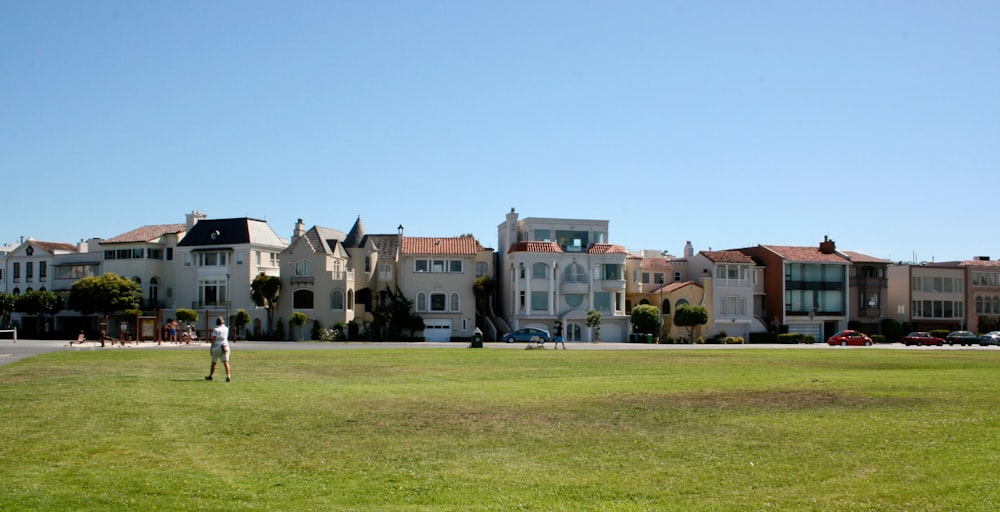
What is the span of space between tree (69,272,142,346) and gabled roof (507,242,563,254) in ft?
118

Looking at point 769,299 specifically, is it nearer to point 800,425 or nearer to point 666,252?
point 666,252

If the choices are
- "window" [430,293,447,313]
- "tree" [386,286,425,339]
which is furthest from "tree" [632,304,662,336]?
"tree" [386,286,425,339]

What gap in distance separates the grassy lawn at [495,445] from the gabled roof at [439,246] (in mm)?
59929

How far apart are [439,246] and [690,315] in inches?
979

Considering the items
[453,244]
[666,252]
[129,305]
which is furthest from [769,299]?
[129,305]

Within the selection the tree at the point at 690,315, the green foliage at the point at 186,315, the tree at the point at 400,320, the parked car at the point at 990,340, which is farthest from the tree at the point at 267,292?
the parked car at the point at 990,340

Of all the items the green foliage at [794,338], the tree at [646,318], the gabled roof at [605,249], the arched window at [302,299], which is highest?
the gabled roof at [605,249]

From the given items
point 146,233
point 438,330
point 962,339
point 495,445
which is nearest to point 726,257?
point 962,339

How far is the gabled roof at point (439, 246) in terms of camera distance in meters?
87.4

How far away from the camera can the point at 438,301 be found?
87.0 m

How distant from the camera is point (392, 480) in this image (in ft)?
41.1

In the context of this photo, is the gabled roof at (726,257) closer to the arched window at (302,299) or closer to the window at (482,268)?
the window at (482,268)

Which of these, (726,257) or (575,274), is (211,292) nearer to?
(575,274)

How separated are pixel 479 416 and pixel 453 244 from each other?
232 ft
